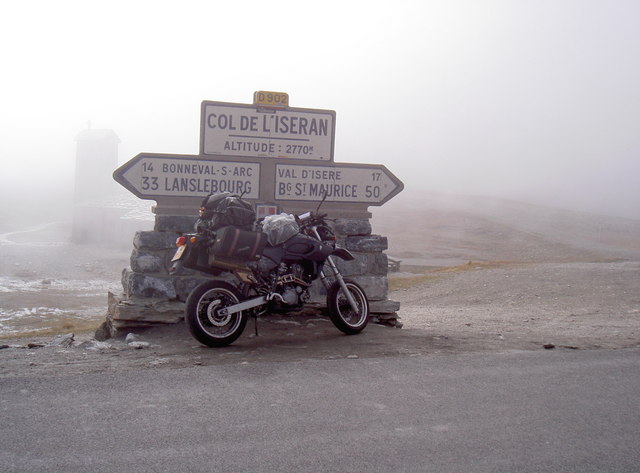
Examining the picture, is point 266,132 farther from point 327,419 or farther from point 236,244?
point 327,419

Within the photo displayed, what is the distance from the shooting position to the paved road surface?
372 centimetres

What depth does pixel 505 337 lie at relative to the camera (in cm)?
780

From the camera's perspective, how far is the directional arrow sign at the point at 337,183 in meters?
8.97

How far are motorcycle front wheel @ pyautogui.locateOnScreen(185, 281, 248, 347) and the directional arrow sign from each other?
240 cm

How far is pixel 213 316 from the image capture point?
22.3ft

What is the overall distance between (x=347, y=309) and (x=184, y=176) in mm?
2662

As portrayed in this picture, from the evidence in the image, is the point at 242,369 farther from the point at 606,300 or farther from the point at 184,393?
the point at 606,300

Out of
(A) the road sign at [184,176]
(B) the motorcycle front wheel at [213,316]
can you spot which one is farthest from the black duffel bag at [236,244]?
(A) the road sign at [184,176]

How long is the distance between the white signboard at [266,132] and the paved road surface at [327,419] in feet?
12.3

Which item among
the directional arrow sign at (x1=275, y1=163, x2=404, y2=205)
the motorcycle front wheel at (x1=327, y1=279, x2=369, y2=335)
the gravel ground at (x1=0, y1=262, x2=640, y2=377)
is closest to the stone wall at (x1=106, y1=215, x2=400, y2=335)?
the gravel ground at (x1=0, y1=262, x2=640, y2=377)

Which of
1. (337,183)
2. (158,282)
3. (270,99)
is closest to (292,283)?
(158,282)

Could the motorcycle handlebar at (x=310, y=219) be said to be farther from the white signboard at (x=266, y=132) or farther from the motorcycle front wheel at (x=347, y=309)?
the white signboard at (x=266, y=132)

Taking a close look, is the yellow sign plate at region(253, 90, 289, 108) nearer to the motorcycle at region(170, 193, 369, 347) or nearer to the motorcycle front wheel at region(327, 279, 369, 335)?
the motorcycle at region(170, 193, 369, 347)

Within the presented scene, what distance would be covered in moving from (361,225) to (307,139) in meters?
1.36
